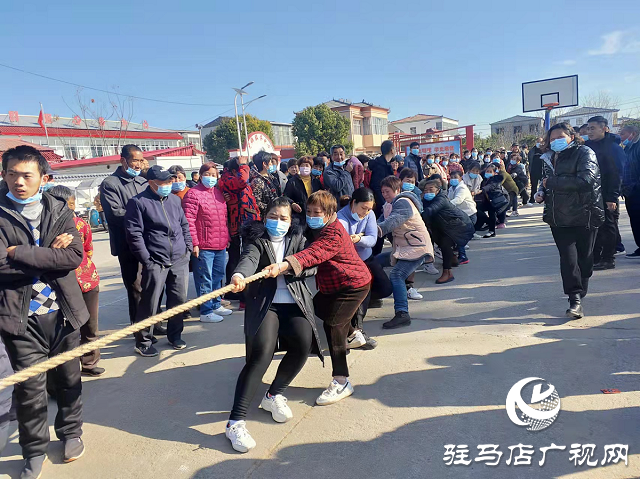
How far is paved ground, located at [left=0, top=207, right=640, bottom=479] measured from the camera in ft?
8.18

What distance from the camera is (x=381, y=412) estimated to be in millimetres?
2941

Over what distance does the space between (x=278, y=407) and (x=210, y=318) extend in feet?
7.75

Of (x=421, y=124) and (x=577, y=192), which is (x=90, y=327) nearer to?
(x=577, y=192)

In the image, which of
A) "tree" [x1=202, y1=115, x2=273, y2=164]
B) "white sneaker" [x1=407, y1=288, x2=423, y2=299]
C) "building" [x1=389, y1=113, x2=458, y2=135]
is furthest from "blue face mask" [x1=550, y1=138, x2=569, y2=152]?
"building" [x1=389, y1=113, x2=458, y2=135]

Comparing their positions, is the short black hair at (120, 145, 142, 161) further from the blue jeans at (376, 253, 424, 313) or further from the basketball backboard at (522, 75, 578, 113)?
the basketball backboard at (522, 75, 578, 113)

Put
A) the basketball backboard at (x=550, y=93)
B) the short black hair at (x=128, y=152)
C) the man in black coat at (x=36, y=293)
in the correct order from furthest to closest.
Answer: the basketball backboard at (x=550, y=93) → the short black hair at (x=128, y=152) → the man in black coat at (x=36, y=293)

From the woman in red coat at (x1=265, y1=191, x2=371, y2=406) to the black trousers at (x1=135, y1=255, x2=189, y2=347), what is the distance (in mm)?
1720

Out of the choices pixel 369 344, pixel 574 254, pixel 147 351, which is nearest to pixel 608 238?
pixel 574 254

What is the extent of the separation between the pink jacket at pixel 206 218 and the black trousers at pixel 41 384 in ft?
7.61

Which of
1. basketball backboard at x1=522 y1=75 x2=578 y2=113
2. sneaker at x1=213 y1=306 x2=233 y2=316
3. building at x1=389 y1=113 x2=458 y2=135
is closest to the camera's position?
sneaker at x1=213 y1=306 x2=233 y2=316

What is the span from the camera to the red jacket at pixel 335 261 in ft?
9.95

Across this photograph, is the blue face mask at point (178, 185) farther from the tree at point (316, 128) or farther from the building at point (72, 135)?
the tree at point (316, 128)

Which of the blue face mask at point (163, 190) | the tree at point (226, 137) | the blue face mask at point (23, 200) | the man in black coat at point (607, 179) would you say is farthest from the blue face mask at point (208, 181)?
the tree at point (226, 137)

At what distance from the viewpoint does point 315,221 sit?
10.4ft
